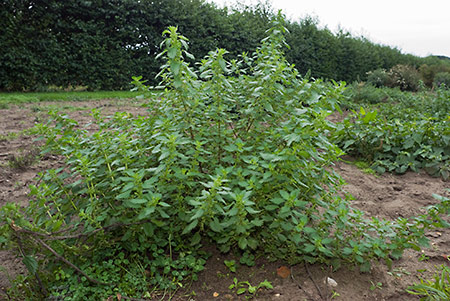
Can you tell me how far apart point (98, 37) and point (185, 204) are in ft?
30.3

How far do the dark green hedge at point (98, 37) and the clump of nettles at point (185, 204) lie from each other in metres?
5.40

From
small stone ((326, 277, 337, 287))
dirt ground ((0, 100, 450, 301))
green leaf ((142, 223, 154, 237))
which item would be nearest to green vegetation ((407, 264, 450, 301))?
dirt ground ((0, 100, 450, 301))

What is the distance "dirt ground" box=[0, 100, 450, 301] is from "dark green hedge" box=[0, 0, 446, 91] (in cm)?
479

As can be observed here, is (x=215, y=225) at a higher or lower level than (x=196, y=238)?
higher

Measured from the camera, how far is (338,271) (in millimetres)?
2416

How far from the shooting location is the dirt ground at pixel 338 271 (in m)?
2.25

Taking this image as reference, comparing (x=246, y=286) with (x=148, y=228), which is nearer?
(x=148, y=228)

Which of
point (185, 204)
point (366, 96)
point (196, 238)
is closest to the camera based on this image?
point (196, 238)

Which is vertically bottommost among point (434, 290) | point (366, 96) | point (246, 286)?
point (246, 286)

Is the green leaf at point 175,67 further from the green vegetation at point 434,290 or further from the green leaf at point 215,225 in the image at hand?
the green vegetation at point 434,290

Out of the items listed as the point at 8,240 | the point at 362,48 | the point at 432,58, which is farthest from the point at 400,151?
the point at 432,58

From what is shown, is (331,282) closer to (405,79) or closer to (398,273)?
(398,273)

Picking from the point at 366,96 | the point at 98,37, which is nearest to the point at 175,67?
the point at 366,96

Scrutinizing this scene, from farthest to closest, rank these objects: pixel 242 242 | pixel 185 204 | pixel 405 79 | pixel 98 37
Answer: pixel 405 79 < pixel 98 37 < pixel 185 204 < pixel 242 242
